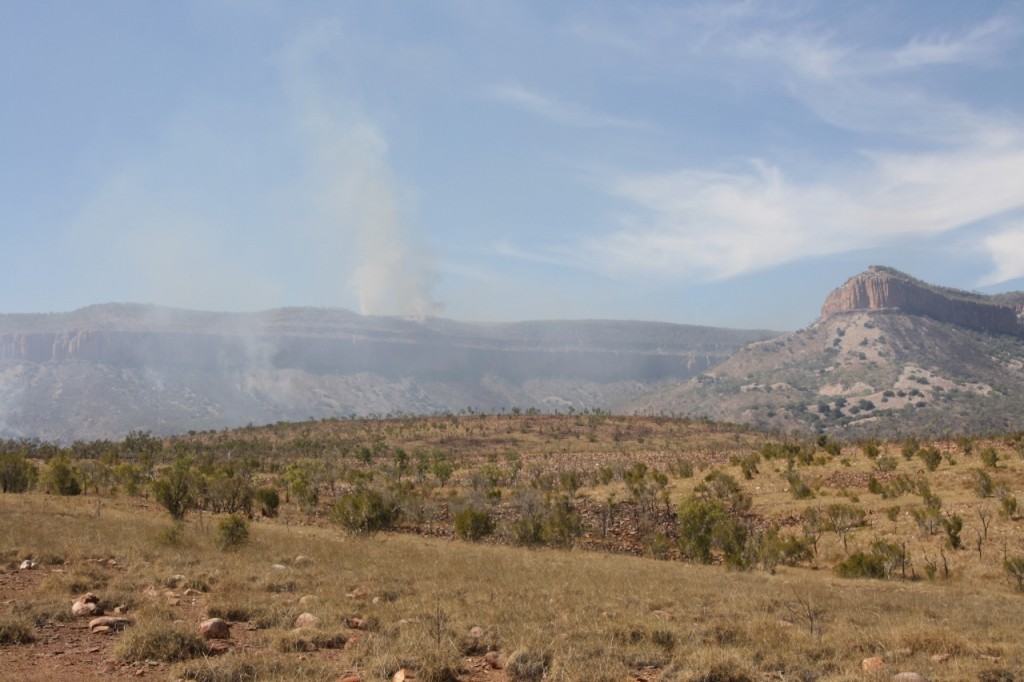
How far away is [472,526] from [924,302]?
543ft

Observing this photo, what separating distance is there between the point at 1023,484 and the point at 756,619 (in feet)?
83.4

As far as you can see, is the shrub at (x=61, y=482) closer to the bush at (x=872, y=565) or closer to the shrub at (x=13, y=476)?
the shrub at (x=13, y=476)

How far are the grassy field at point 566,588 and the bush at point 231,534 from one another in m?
0.36

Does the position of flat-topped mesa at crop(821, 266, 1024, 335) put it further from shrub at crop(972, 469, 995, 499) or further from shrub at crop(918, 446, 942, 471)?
shrub at crop(972, 469, 995, 499)

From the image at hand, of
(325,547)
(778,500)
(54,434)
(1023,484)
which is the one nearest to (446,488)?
(778,500)

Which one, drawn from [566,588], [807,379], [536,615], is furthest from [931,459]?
[807,379]


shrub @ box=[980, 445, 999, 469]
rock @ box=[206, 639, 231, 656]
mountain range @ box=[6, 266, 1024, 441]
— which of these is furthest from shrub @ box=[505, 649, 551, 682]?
mountain range @ box=[6, 266, 1024, 441]

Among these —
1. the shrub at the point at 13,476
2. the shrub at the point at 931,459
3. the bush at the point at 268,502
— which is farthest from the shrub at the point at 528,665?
the shrub at the point at 13,476

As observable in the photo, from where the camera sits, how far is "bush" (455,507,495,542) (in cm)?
2767

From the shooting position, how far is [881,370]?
129625 millimetres

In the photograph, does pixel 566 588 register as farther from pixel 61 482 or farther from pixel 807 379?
pixel 807 379

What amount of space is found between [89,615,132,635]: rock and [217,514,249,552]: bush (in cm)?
759

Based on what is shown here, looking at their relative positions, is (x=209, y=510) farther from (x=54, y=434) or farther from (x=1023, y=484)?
(x=54, y=434)

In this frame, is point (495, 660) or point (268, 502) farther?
point (268, 502)
